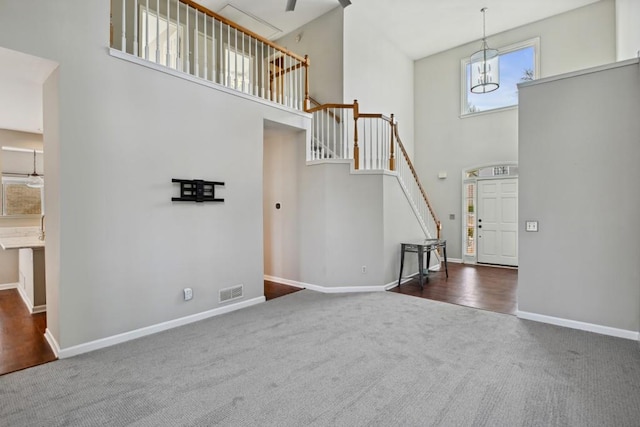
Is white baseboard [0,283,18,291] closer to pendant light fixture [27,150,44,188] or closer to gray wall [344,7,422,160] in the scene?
pendant light fixture [27,150,44,188]

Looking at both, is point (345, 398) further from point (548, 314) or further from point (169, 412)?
point (548, 314)

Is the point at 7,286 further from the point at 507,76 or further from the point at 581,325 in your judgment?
the point at 507,76

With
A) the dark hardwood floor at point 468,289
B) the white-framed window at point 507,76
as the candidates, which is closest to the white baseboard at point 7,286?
the dark hardwood floor at point 468,289

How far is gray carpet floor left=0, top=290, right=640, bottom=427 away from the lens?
2.08 m

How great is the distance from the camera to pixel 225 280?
13.7ft

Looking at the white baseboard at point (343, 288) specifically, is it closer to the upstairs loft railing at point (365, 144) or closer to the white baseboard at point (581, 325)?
the upstairs loft railing at point (365, 144)

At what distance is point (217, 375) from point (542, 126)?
421 cm

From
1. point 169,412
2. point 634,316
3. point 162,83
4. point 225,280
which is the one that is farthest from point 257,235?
point 634,316

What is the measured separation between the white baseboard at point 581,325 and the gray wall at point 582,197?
39mm

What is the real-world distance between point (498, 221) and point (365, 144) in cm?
388

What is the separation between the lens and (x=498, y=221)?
7.30 metres

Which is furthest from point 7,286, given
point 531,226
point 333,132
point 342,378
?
point 531,226

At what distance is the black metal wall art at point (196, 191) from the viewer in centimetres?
369

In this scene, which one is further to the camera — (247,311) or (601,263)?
(247,311)
